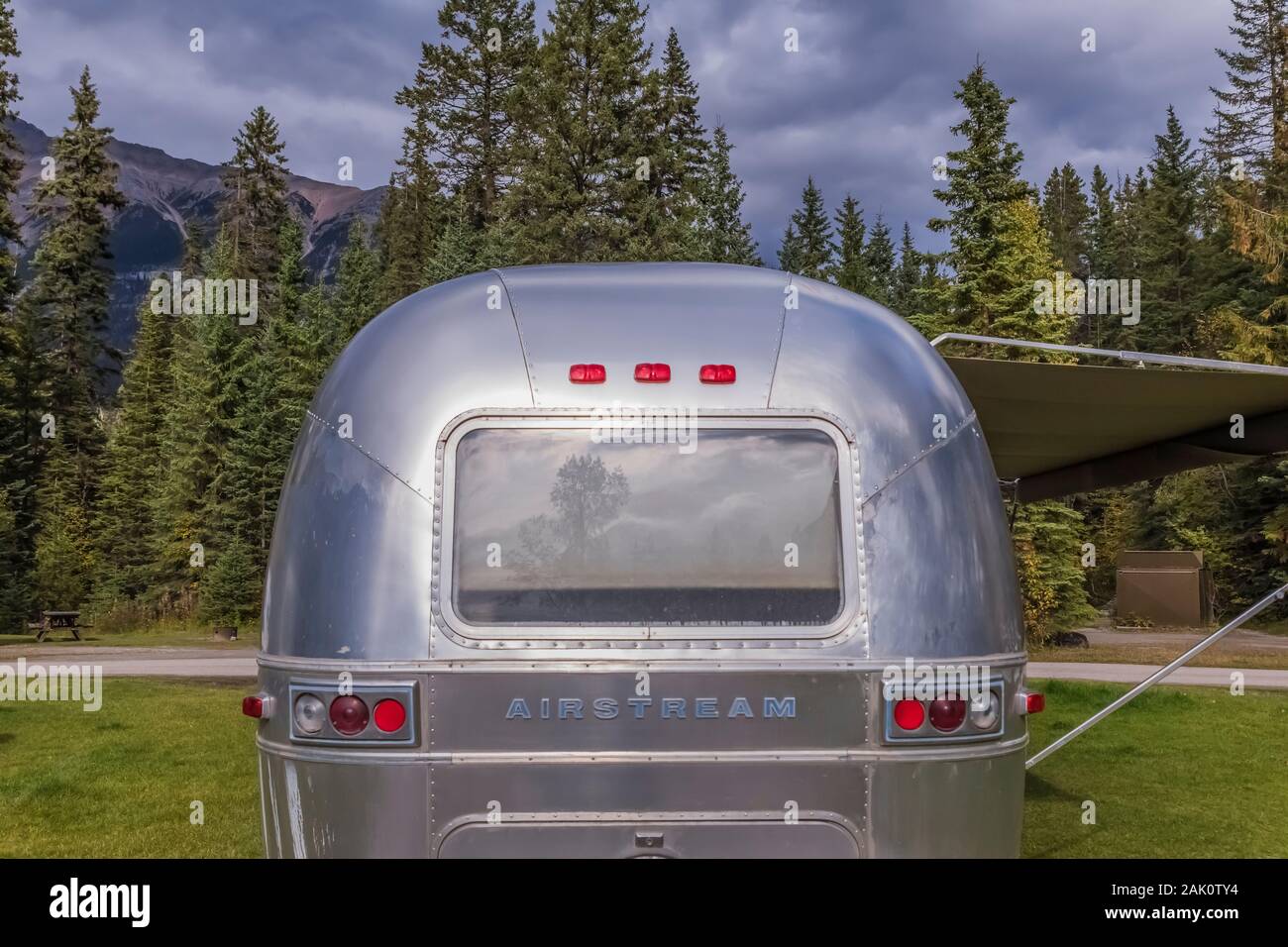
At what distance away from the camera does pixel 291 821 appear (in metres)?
4.02

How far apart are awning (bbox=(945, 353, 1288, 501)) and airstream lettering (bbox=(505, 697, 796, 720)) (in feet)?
9.24

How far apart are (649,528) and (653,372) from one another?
530mm

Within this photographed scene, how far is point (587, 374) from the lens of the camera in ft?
13.5

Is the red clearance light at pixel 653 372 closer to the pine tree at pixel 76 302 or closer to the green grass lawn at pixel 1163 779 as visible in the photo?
the green grass lawn at pixel 1163 779

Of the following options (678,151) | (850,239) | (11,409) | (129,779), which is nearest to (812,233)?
(850,239)

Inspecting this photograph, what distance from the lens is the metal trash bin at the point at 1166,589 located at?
32.4 metres

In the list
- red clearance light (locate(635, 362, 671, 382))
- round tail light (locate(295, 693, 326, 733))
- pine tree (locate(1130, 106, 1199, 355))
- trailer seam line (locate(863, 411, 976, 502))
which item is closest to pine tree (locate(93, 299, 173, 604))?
pine tree (locate(1130, 106, 1199, 355))

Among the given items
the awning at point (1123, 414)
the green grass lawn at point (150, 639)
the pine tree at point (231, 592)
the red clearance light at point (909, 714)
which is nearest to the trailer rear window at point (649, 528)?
the red clearance light at point (909, 714)

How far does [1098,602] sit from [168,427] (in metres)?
38.4

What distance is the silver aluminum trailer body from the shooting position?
3830 mm

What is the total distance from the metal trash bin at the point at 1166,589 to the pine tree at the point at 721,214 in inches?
638

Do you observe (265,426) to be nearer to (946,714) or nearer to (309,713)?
(309,713)

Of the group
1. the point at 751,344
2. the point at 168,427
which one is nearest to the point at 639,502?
the point at 751,344
